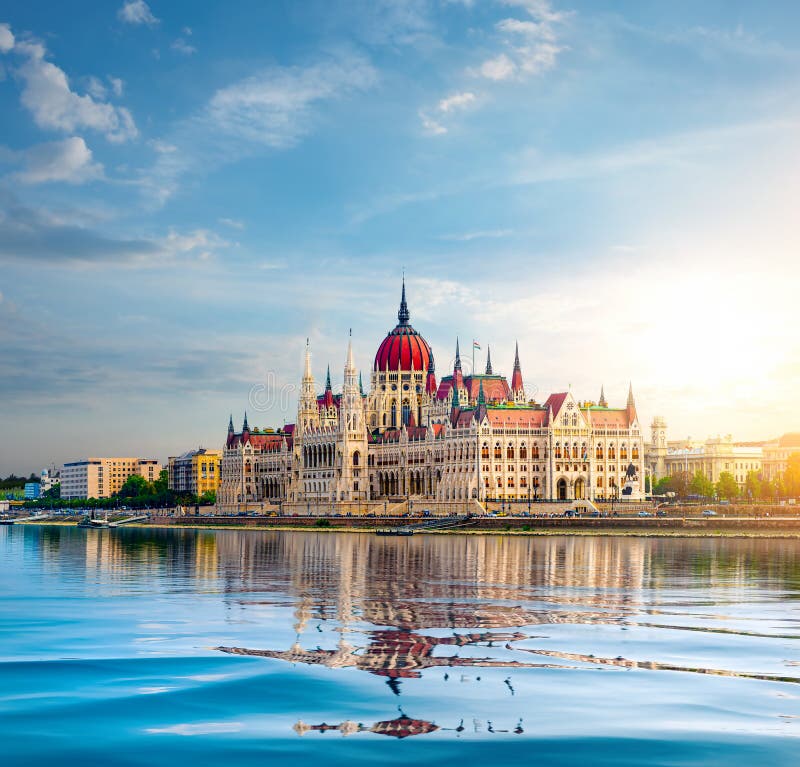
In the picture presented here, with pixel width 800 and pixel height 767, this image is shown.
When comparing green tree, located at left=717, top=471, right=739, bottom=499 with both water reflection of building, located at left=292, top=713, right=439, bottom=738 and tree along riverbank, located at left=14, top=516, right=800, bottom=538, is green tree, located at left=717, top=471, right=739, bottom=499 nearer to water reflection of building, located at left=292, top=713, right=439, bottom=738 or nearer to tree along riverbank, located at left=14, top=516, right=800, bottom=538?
tree along riverbank, located at left=14, top=516, right=800, bottom=538

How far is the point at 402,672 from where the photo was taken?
2912 cm

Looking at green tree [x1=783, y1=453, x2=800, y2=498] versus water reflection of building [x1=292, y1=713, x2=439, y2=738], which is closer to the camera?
water reflection of building [x1=292, y1=713, x2=439, y2=738]

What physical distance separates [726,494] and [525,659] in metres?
154

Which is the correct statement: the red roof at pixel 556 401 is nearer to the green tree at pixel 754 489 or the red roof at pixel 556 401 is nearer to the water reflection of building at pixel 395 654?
the green tree at pixel 754 489

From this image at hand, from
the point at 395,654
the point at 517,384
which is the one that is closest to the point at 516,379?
the point at 517,384

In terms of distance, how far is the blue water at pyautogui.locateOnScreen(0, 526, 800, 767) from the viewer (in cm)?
2277

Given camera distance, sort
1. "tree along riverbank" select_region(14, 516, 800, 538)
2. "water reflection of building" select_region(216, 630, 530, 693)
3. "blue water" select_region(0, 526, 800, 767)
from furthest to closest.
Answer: "tree along riverbank" select_region(14, 516, 800, 538) → "water reflection of building" select_region(216, 630, 530, 693) → "blue water" select_region(0, 526, 800, 767)

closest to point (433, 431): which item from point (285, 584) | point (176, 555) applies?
point (176, 555)

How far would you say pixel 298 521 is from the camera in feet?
531

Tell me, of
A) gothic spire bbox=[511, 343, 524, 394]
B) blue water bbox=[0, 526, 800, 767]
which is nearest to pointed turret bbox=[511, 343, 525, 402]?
gothic spire bbox=[511, 343, 524, 394]

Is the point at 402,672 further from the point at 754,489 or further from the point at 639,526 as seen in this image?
the point at 754,489

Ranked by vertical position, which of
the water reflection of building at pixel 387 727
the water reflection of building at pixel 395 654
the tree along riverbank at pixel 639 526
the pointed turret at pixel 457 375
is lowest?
the tree along riverbank at pixel 639 526

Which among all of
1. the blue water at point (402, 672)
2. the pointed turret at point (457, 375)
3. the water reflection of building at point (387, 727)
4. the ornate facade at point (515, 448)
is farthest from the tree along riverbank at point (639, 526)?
the water reflection of building at point (387, 727)

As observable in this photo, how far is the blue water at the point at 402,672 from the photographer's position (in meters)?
22.8
